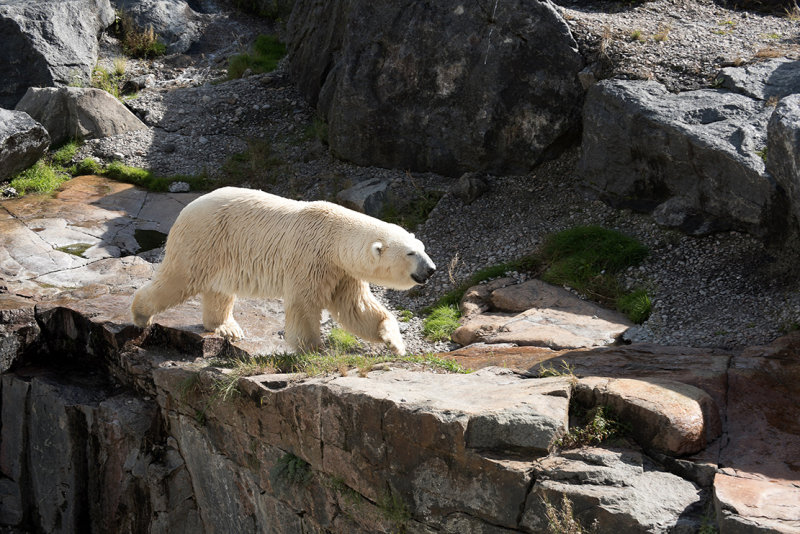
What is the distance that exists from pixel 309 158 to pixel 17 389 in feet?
23.0

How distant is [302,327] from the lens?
7.62 m

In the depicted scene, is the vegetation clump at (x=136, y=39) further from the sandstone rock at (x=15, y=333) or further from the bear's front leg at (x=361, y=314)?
the bear's front leg at (x=361, y=314)

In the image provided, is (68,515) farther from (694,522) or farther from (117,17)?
(117,17)

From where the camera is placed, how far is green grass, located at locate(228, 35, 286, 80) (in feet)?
57.2

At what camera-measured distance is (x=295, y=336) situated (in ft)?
Answer: 25.0

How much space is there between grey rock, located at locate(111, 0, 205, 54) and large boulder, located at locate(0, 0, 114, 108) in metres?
2.00

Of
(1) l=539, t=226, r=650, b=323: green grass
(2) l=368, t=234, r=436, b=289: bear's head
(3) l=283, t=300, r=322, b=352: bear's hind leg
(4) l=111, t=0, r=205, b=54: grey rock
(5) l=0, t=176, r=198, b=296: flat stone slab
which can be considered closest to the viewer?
(2) l=368, t=234, r=436, b=289: bear's head

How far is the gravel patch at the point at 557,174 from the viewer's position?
8227 millimetres

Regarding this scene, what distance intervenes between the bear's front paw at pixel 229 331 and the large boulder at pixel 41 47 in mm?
10619

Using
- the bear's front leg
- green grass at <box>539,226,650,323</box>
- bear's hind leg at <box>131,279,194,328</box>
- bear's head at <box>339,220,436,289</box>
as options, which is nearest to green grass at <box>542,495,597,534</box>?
bear's head at <box>339,220,436,289</box>

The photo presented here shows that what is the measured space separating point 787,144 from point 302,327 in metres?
4.90

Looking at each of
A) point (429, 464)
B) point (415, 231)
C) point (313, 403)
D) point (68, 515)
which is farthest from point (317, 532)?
point (415, 231)

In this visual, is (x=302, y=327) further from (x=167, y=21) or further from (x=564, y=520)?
(x=167, y=21)

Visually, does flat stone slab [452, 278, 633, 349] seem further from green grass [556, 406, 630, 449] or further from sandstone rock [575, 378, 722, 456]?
green grass [556, 406, 630, 449]
